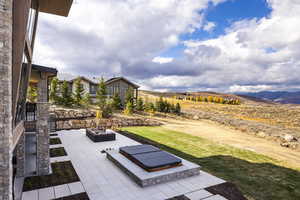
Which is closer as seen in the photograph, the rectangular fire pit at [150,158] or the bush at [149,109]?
the rectangular fire pit at [150,158]

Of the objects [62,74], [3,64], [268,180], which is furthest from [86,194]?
[62,74]

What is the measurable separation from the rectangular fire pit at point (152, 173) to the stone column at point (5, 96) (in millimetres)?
4848

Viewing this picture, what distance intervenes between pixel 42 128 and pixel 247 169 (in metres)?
11.5

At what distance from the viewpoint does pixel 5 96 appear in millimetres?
3553

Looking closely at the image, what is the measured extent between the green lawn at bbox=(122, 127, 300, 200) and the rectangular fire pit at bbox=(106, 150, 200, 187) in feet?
5.38

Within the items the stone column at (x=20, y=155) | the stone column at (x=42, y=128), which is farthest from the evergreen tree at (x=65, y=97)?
the stone column at (x=20, y=155)

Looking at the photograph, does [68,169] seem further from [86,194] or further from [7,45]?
[7,45]

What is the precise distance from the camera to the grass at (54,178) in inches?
279

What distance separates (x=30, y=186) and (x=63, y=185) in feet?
4.30

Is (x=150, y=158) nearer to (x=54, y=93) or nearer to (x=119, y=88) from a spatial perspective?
(x=54, y=93)

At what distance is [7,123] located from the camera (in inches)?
143

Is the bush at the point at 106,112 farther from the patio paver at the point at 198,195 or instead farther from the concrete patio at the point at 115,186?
the patio paver at the point at 198,195

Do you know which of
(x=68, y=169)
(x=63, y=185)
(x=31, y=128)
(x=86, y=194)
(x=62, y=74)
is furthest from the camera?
(x=62, y=74)

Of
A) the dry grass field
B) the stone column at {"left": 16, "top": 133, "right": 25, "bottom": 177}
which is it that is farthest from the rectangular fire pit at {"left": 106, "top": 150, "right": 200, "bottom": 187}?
the dry grass field
